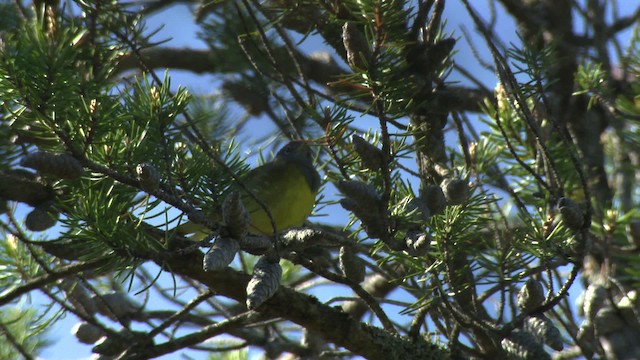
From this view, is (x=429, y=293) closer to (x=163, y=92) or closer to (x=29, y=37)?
(x=163, y=92)

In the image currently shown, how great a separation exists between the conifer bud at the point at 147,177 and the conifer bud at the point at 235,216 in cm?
10

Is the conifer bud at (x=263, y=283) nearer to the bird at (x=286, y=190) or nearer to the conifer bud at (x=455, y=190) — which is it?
the conifer bud at (x=455, y=190)

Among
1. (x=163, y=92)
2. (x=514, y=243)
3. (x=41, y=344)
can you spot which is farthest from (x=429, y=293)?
(x=41, y=344)

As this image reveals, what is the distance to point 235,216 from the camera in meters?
1.08

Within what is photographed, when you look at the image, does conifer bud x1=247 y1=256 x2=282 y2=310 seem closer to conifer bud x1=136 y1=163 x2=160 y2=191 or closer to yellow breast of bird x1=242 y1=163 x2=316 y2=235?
conifer bud x1=136 y1=163 x2=160 y2=191

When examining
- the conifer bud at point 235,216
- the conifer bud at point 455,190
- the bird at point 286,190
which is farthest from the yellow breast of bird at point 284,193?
the conifer bud at point 235,216

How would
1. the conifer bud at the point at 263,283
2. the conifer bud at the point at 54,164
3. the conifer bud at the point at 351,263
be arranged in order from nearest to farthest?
the conifer bud at the point at 54,164 → the conifer bud at the point at 263,283 → the conifer bud at the point at 351,263

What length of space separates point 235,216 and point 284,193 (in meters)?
Answer: 1.13

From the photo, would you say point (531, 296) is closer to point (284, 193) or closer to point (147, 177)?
point (147, 177)

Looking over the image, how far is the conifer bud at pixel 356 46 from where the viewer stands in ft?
3.90

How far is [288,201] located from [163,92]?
0.92 meters

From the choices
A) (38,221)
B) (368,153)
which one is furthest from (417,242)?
(38,221)

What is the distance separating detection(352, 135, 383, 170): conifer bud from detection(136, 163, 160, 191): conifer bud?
0.32 m

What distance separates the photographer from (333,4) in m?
1.46
